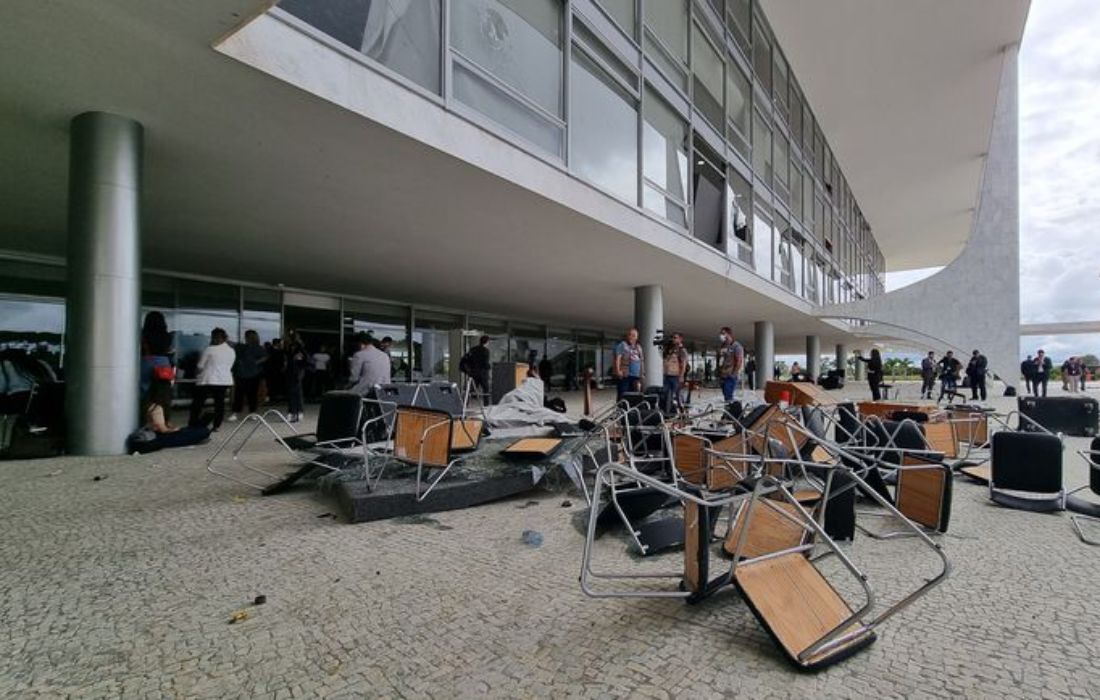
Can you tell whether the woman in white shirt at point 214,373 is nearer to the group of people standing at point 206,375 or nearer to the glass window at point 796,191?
the group of people standing at point 206,375

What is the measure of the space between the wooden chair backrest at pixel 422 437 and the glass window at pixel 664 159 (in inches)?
275

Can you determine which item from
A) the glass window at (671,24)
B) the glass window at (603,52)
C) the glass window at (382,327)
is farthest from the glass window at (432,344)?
the glass window at (671,24)

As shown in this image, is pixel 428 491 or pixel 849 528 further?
pixel 428 491

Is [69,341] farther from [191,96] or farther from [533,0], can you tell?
[533,0]

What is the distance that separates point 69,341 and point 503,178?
487 centimetres

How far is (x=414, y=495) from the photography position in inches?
143

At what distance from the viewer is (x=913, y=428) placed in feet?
13.4

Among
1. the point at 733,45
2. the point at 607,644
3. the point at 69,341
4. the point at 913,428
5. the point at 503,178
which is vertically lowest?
the point at 607,644

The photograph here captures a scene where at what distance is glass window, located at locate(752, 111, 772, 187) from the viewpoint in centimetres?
1598

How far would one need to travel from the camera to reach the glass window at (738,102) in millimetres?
14379

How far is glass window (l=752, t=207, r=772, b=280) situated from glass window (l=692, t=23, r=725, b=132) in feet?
11.4

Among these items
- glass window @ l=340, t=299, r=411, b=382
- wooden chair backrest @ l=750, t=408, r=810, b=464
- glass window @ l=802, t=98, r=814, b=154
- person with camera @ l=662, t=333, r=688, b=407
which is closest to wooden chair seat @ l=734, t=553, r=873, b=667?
wooden chair backrest @ l=750, t=408, r=810, b=464

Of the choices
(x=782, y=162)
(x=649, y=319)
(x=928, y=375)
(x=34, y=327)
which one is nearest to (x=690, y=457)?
(x=649, y=319)

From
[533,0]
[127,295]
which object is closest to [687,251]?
[533,0]
